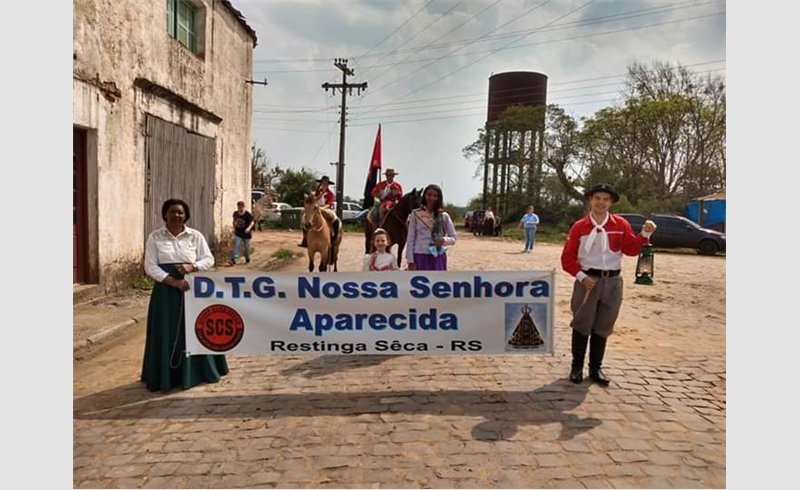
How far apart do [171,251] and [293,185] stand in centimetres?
4568

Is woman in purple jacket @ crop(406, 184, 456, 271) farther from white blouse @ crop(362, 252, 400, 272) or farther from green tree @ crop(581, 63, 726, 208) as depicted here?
green tree @ crop(581, 63, 726, 208)

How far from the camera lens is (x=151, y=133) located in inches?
388

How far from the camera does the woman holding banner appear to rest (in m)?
4.73

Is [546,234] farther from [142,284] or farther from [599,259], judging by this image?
[599,259]

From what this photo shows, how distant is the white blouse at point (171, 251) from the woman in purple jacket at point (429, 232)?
2.44 meters

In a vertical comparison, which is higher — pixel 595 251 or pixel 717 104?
pixel 717 104

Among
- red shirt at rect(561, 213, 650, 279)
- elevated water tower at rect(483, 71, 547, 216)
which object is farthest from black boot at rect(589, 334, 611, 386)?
elevated water tower at rect(483, 71, 547, 216)

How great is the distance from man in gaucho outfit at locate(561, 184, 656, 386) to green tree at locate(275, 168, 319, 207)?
44.0 m

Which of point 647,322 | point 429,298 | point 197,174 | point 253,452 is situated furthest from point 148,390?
point 197,174

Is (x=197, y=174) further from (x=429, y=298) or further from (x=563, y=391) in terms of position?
(x=563, y=391)

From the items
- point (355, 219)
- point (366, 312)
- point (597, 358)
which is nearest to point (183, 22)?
point (366, 312)

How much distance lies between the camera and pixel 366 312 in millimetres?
4758

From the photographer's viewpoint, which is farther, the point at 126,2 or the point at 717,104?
the point at 717,104

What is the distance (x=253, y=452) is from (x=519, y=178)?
37693mm
